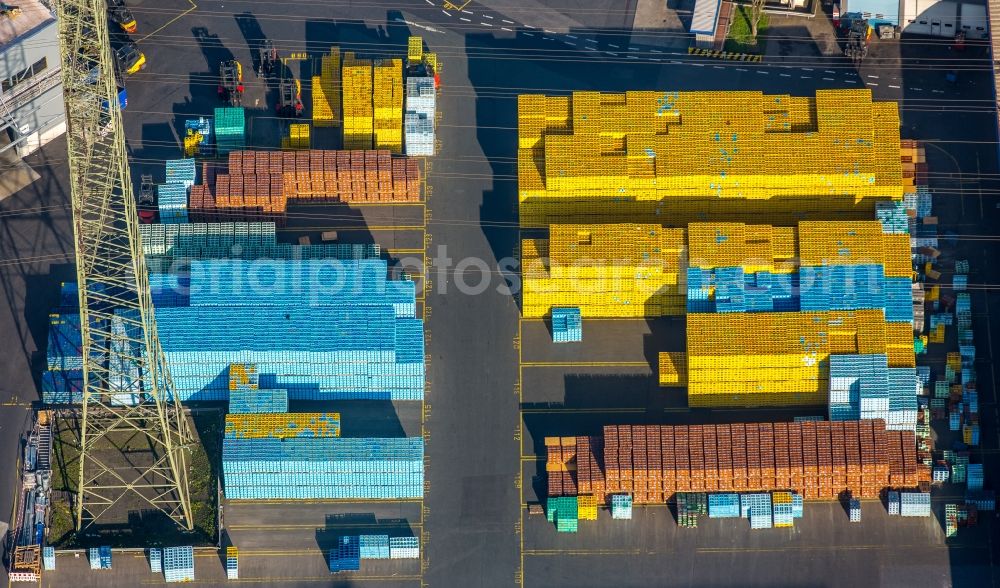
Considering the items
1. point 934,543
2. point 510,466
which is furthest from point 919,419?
point 510,466

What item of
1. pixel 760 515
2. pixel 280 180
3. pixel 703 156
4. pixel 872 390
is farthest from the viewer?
pixel 280 180

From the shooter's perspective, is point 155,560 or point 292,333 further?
point 292,333

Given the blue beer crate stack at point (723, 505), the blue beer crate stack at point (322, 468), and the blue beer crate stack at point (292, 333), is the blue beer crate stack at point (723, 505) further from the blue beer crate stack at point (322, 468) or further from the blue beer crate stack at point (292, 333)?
the blue beer crate stack at point (292, 333)

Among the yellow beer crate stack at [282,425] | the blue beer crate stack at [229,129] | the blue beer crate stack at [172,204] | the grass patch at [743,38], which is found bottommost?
the yellow beer crate stack at [282,425]

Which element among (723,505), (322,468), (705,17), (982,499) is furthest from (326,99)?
(982,499)

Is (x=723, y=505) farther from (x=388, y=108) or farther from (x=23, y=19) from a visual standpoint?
(x=23, y=19)

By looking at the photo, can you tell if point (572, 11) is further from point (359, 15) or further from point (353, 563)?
point (353, 563)

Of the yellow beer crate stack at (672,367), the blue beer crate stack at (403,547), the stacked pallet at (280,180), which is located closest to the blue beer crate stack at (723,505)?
the yellow beer crate stack at (672,367)

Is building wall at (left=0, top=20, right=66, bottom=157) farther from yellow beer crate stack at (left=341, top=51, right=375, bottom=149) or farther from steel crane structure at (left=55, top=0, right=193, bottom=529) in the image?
yellow beer crate stack at (left=341, top=51, right=375, bottom=149)
